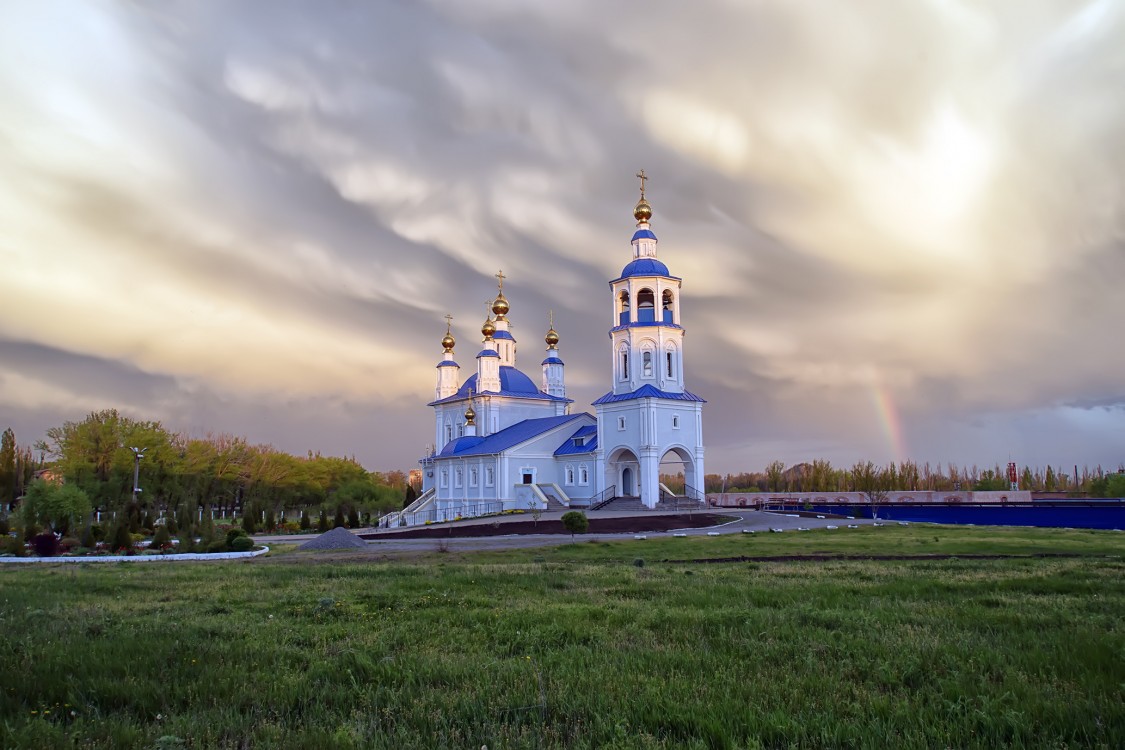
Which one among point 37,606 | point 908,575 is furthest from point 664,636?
point 37,606

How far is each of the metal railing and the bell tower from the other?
256mm

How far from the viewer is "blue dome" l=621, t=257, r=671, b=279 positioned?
53281 mm

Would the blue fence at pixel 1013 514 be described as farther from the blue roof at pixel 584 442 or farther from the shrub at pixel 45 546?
the shrub at pixel 45 546

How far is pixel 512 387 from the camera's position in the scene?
69625 millimetres

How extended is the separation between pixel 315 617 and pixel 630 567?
8.31 m

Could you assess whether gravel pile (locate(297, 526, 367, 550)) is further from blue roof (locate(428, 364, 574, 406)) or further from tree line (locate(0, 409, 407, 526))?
blue roof (locate(428, 364, 574, 406))

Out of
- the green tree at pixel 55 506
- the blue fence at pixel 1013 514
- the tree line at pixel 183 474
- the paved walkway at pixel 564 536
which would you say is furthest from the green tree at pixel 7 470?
the blue fence at pixel 1013 514

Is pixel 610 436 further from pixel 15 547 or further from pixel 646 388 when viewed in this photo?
pixel 15 547

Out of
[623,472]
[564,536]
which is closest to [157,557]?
[564,536]

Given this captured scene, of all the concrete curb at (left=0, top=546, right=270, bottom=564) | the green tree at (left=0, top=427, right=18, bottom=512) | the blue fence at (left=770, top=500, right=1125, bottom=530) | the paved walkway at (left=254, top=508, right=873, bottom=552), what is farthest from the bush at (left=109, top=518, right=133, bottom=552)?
the green tree at (left=0, top=427, right=18, bottom=512)

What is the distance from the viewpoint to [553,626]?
340 inches

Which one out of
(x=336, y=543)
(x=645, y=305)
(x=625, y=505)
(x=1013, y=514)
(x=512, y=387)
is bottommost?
(x=1013, y=514)

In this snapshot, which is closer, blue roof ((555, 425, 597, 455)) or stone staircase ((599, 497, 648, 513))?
stone staircase ((599, 497, 648, 513))

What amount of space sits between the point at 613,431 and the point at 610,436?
43 centimetres
